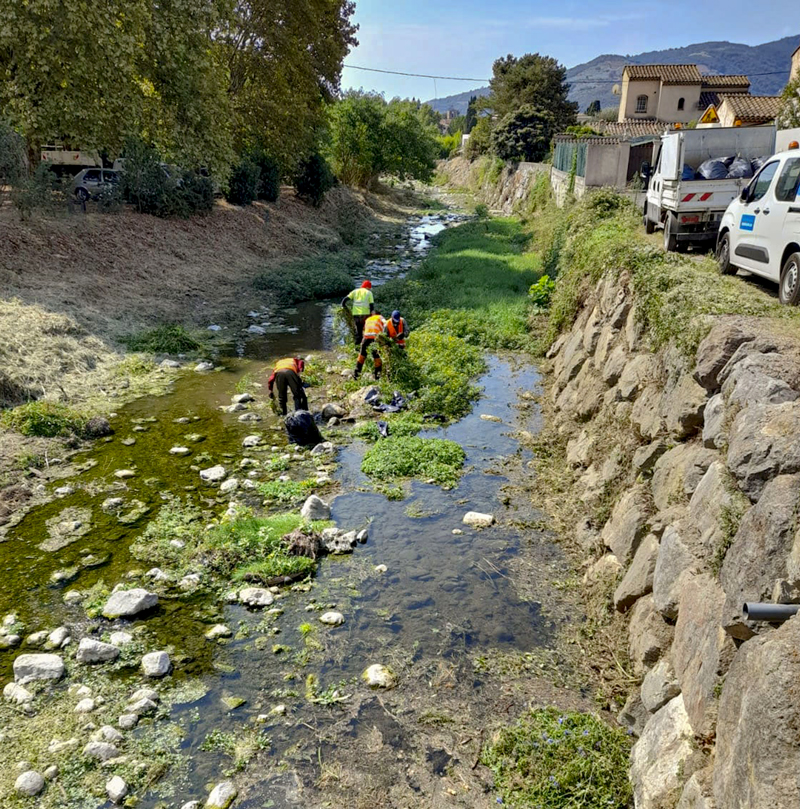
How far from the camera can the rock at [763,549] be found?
3.51m

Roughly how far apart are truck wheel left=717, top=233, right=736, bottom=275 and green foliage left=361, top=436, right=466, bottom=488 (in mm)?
4719

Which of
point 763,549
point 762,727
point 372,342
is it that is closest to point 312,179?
point 372,342

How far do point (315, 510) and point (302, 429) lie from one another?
7.52ft

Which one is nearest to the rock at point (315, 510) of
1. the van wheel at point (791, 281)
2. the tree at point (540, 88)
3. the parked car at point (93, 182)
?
the van wheel at point (791, 281)

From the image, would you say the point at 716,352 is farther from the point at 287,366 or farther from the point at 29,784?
the point at 287,366

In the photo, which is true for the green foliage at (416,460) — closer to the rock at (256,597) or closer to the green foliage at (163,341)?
the rock at (256,597)

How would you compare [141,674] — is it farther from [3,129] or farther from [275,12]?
[275,12]

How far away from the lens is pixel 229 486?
8.57 meters

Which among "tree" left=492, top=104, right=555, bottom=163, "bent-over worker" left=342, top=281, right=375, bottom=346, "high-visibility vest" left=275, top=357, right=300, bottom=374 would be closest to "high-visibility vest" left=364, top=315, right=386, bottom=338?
"bent-over worker" left=342, top=281, right=375, bottom=346

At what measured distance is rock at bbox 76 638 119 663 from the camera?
5484mm

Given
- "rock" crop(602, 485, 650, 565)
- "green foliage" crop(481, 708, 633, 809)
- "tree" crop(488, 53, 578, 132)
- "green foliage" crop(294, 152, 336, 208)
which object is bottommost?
"green foliage" crop(481, 708, 633, 809)

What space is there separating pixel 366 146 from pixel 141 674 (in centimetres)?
3875

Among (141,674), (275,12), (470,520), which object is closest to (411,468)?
(470,520)

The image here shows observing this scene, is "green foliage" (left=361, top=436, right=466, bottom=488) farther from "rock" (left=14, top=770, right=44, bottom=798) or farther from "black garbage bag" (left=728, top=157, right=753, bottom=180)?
"black garbage bag" (left=728, top=157, right=753, bottom=180)
